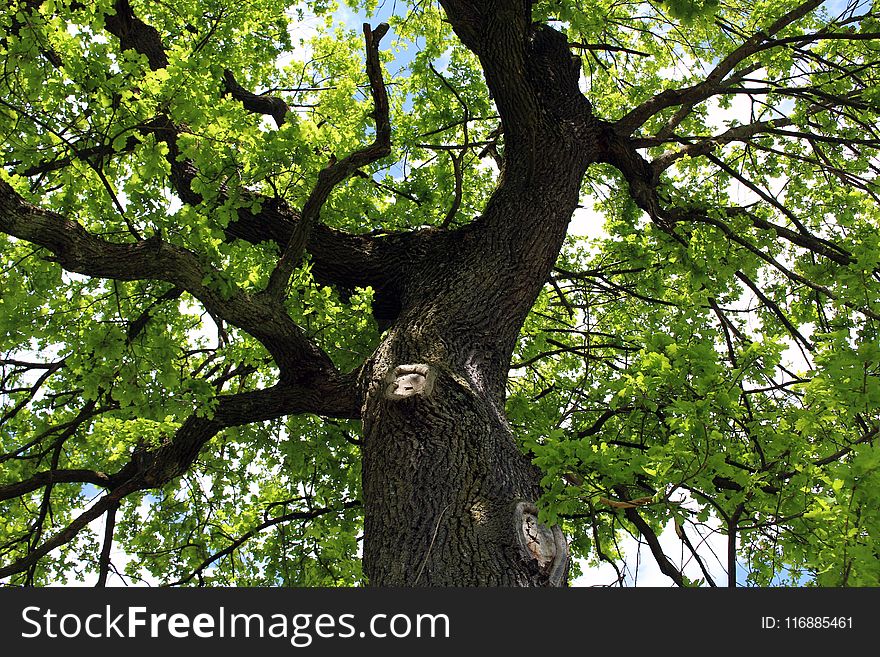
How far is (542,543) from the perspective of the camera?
373 cm

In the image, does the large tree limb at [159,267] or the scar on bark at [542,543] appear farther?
the large tree limb at [159,267]

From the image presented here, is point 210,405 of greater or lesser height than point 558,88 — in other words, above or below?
below

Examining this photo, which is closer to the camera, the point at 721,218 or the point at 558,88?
the point at 558,88

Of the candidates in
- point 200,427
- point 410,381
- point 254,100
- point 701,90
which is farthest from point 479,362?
point 254,100

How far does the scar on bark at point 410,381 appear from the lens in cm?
440

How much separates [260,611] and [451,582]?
2.84 feet

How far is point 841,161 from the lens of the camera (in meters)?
8.03

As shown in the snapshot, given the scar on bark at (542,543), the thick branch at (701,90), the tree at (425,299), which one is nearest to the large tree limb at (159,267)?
the tree at (425,299)

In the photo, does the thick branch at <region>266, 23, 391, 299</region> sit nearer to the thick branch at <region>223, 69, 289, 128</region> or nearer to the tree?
the tree

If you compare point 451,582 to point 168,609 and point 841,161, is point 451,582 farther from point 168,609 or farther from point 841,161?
point 841,161

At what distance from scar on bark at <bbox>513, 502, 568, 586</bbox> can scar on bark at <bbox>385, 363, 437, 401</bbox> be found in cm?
91

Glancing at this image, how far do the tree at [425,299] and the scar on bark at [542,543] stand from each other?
0.01m

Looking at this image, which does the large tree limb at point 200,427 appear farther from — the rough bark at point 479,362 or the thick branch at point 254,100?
the thick branch at point 254,100

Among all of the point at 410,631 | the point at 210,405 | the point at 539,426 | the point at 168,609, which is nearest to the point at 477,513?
the point at 410,631
